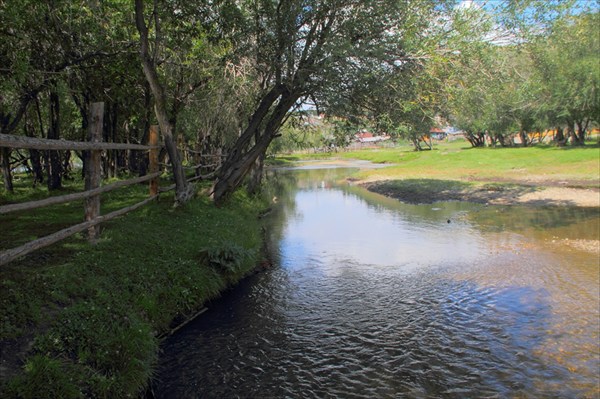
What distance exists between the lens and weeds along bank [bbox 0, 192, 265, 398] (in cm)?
480

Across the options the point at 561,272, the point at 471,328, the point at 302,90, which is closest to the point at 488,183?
the point at 561,272

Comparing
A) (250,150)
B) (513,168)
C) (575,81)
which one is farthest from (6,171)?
(575,81)

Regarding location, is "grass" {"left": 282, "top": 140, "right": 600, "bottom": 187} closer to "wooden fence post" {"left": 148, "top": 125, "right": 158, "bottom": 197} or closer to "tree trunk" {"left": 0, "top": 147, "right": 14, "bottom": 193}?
"tree trunk" {"left": 0, "top": 147, "right": 14, "bottom": 193}

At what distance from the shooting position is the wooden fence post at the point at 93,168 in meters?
7.79

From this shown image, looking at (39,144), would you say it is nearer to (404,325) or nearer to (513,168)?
(404,325)

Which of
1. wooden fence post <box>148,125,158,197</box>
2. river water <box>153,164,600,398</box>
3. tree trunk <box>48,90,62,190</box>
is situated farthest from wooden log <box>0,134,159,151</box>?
tree trunk <box>48,90,62,190</box>

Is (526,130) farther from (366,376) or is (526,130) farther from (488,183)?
(366,376)

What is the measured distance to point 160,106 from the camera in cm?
1137

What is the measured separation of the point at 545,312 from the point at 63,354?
835cm

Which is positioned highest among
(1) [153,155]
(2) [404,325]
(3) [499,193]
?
(1) [153,155]

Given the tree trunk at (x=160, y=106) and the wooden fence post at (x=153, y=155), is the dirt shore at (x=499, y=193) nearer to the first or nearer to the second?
the tree trunk at (x=160, y=106)

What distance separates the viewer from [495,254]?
1331 cm

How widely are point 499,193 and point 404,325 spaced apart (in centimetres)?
2083

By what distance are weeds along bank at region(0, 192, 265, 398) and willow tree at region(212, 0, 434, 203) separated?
479cm
